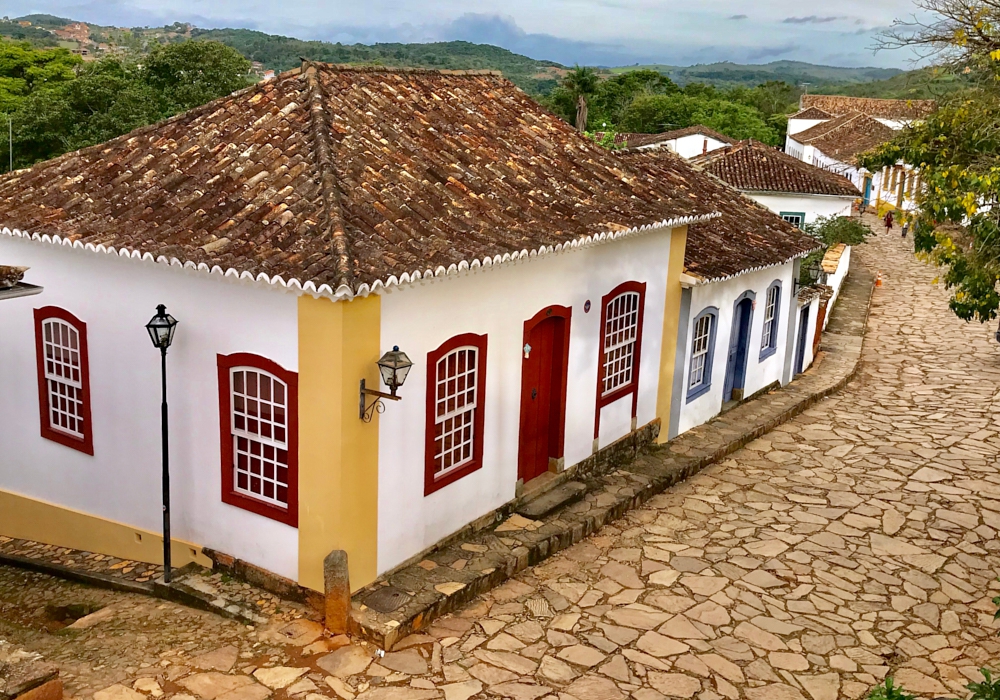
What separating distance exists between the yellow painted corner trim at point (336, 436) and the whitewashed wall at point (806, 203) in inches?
1074

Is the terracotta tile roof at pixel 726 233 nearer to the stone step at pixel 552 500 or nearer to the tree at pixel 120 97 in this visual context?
the stone step at pixel 552 500

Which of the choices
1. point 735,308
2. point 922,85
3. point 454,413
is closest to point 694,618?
point 454,413

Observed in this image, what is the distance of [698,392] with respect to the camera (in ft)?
46.5

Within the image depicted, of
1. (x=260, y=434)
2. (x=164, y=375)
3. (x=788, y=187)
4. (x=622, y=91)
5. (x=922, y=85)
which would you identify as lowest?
(x=788, y=187)

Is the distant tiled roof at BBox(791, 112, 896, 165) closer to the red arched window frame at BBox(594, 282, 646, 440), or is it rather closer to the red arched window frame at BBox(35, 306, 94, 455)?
the red arched window frame at BBox(594, 282, 646, 440)

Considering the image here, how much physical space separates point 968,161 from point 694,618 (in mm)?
5335

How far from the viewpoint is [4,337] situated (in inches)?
405

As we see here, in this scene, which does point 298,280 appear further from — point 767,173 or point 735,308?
point 767,173

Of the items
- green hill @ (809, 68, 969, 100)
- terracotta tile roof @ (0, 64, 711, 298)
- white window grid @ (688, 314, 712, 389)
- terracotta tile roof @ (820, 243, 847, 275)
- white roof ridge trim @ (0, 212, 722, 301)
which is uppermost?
green hill @ (809, 68, 969, 100)

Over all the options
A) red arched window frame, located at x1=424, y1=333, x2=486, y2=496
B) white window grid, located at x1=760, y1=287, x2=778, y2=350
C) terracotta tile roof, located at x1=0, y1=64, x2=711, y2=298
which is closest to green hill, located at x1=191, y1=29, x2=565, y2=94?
white window grid, located at x1=760, y1=287, x2=778, y2=350

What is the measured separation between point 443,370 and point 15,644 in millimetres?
4375

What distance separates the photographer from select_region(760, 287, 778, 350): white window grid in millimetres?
16281

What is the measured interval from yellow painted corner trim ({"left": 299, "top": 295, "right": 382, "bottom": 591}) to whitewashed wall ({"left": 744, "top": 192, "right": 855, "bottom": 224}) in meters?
27.3

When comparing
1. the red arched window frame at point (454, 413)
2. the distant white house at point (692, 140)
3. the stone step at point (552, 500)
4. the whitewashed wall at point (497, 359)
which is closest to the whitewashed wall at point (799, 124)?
the distant white house at point (692, 140)
